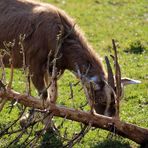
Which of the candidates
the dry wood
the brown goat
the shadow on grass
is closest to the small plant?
the brown goat

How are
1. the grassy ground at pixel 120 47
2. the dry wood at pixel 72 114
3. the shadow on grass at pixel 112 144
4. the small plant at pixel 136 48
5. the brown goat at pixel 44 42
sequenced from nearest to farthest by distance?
1. the dry wood at pixel 72 114
2. the shadow on grass at pixel 112 144
3. the brown goat at pixel 44 42
4. the grassy ground at pixel 120 47
5. the small plant at pixel 136 48

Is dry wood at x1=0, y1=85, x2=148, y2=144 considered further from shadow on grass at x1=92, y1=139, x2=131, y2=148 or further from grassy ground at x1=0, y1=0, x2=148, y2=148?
shadow on grass at x1=92, y1=139, x2=131, y2=148

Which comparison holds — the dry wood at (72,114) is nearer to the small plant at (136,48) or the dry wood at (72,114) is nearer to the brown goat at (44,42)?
the brown goat at (44,42)

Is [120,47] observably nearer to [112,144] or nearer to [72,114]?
[112,144]

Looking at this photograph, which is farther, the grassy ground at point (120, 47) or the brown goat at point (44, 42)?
the grassy ground at point (120, 47)

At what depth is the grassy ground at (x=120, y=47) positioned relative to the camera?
355 inches

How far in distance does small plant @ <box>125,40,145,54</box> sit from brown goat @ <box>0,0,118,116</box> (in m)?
4.89

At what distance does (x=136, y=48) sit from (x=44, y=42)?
5.58 meters

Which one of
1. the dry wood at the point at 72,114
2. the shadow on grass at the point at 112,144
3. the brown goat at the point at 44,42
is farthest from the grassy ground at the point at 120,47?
the brown goat at the point at 44,42

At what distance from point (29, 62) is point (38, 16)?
818 mm

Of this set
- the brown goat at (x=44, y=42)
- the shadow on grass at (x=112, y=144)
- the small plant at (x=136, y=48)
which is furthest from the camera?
the small plant at (x=136, y=48)

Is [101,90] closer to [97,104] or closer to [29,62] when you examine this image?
[97,104]

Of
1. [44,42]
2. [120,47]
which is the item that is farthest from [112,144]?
[120,47]

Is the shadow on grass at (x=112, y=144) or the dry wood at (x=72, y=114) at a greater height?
the dry wood at (x=72, y=114)
